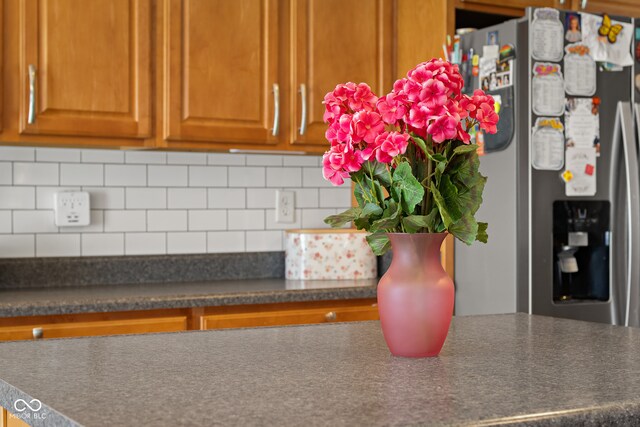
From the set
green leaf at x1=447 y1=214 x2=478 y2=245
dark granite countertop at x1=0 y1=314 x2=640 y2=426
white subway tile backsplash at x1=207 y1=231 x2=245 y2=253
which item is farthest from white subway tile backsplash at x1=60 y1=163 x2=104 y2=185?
green leaf at x1=447 y1=214 x2=478 y2=245

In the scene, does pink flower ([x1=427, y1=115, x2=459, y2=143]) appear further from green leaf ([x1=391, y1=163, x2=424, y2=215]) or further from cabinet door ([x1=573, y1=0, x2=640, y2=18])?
cabinet door ([x1=573, y1=0, x2=640, y2=18])

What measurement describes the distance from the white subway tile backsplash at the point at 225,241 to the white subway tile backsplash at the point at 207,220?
27 millimetres

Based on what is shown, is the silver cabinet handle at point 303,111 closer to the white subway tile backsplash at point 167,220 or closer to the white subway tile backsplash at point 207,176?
the white subway tile backsplash at point 207,176

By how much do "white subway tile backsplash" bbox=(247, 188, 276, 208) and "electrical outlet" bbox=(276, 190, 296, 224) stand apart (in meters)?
0.02

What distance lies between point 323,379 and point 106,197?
81.5 inches

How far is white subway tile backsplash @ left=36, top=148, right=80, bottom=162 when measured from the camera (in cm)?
307

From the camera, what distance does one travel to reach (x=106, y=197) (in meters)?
3.18

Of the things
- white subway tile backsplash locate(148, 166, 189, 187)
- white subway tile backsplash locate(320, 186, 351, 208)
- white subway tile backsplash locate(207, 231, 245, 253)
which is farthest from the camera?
white subway tile backsplash locate(320, 186, 351, 208)

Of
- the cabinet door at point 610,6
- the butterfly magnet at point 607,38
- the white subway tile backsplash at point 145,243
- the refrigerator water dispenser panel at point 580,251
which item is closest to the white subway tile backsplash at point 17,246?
the white subway tile backsplash at point 145,243

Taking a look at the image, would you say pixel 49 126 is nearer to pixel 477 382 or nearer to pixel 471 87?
pixel 471 87

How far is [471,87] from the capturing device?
2998 mm

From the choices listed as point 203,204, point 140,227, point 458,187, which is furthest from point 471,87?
point 458,187

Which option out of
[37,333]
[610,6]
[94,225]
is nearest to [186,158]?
[94,225]

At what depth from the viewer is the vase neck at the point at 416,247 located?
1.48 meters
